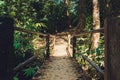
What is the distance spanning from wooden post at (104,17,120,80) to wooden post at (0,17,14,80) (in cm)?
95

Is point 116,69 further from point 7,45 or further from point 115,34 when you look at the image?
point 7,45

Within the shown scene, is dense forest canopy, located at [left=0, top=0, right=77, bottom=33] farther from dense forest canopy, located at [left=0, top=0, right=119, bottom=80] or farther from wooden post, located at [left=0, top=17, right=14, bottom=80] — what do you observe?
wooden post, located at [left=0, top=17, right=14, bottom=80]

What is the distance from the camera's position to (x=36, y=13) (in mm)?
22594

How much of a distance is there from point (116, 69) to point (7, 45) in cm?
105

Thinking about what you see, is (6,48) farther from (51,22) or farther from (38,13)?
(51,22)

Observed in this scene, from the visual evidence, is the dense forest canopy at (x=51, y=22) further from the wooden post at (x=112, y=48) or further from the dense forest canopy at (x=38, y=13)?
the wooden post at (x=112, y=48)

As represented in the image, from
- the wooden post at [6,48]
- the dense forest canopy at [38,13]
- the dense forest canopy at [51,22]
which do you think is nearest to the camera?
the wooden post at [6,48]

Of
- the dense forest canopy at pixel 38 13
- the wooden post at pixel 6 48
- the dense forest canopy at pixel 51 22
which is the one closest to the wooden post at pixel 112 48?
the wooden post at pixel 6 48

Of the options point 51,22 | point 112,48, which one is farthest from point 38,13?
point 112,48

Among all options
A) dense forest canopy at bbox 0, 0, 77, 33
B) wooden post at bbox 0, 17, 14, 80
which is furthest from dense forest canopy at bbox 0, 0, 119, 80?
wooden post at bbox 0, 17, 14, 80

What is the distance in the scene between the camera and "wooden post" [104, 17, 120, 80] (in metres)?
2.37

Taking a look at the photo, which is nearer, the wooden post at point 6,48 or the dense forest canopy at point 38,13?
the wooden post at point 6,48

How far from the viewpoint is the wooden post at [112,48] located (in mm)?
2368

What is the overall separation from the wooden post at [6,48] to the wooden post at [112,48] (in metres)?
0.95
